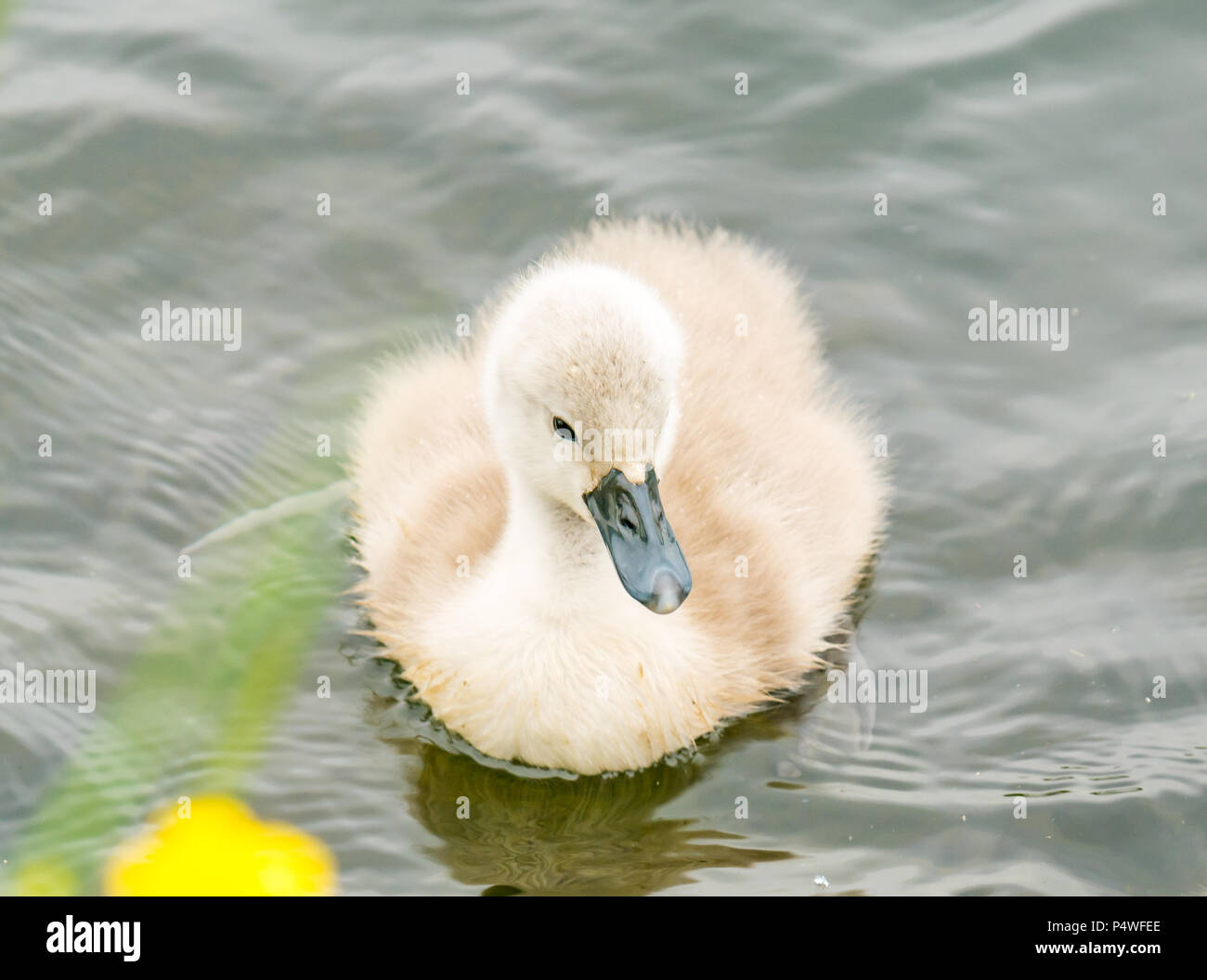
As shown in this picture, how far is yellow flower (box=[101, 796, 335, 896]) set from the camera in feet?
11.5

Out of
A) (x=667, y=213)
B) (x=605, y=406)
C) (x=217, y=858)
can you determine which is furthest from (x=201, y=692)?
(x=667, y=213)

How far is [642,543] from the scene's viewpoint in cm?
353

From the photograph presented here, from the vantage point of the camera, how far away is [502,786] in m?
3.92

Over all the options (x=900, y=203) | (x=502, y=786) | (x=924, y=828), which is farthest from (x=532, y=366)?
(x=900, y=203)

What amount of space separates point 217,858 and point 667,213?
8.46ft

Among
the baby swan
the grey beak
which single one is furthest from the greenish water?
the grey beak

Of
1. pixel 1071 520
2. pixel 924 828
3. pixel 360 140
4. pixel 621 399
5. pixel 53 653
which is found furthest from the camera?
pixel 360 140

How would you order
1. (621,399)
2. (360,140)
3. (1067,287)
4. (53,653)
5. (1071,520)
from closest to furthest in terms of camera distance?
(621,399) → (53,653) → (1071,520) → (1067,287) → (360,140)

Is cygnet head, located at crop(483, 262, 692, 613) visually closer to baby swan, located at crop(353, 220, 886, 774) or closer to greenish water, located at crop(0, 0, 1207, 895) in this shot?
baby swan, located at crop(353, 220, 886, 774)

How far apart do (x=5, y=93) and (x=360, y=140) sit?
1.18 meters

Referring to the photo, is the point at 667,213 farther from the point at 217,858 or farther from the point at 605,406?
the point at 217,858

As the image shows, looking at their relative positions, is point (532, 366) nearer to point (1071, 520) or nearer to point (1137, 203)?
point (1071, 520)

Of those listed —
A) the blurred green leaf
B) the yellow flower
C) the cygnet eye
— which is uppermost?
the cygnet eye

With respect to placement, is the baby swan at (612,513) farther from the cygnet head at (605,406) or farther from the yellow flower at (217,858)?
the yellow flower at (217,858)
